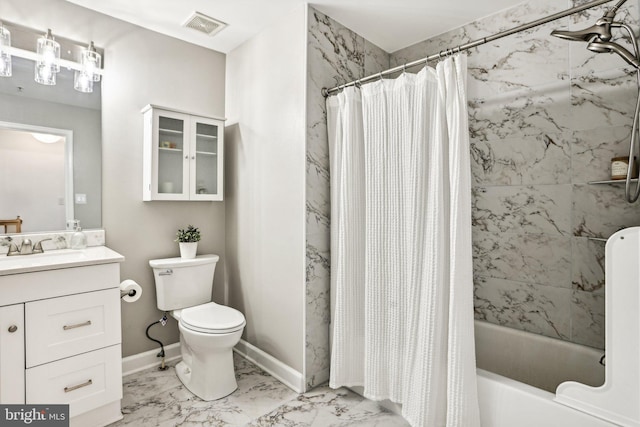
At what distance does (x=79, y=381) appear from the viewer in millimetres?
1681

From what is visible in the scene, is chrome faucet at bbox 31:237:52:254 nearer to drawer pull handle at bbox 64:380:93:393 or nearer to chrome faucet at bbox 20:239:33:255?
chrome faucet at bbox 20:239:33:255

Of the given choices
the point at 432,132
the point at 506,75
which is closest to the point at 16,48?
the point at 432,132

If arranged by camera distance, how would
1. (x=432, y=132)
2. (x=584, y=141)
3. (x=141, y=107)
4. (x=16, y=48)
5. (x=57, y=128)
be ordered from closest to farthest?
1. (x=432, y=132)
2. (x=584, y=141)
3. (x=16, y=48)
4. (x=57, y=128)
5. (x=141, y=107)

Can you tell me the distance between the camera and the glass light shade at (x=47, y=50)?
6.57 feet

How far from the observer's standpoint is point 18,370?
1513 millimetres

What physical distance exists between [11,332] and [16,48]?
64.6 inches

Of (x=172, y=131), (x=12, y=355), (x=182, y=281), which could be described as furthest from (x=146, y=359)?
(x=172, y=131)

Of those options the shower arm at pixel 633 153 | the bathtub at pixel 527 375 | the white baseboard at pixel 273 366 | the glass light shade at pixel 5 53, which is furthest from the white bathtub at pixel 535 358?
the glass light shade at pixel 5 53

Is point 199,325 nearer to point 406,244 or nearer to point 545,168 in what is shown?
point 406,244

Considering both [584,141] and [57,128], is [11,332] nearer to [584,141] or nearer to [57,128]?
[57,128]

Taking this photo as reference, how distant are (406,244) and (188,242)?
162cm

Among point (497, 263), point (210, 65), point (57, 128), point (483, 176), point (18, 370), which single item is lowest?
point (18, 370)

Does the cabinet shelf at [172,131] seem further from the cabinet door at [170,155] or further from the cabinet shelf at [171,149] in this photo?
the cabinet shelf at [171,149]

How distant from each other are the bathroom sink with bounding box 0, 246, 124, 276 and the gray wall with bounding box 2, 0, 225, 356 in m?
0.34
